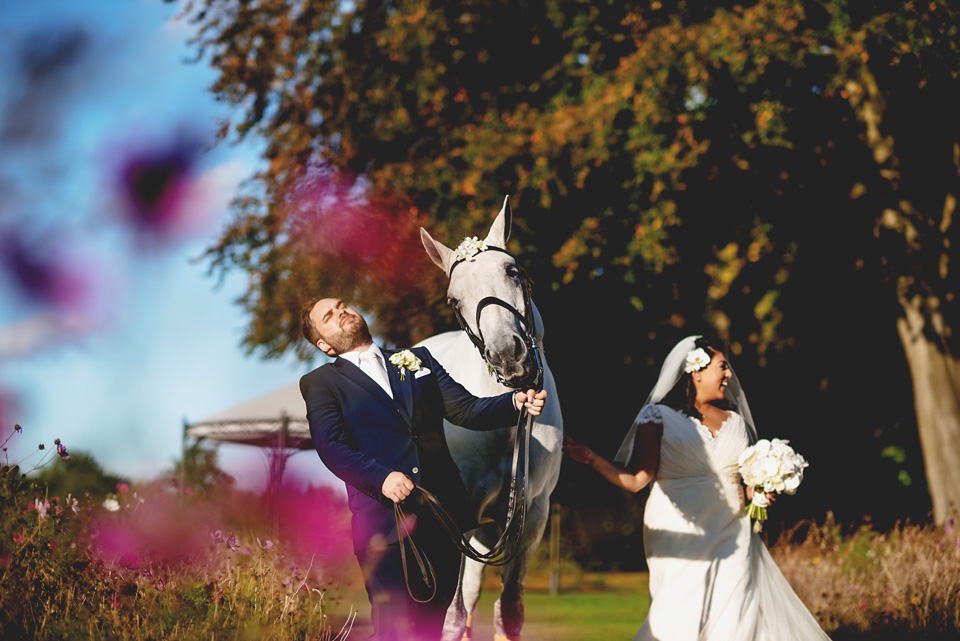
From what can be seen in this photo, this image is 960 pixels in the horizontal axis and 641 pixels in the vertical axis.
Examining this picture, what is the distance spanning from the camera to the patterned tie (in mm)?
4570

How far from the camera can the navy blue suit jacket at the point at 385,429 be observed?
4258 millimetres

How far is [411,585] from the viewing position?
433 centimetres

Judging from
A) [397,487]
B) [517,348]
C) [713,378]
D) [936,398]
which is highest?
[517,348]

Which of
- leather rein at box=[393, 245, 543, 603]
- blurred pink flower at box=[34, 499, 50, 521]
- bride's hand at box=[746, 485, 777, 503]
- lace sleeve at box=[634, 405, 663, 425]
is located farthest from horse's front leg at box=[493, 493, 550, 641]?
blurred pink flower at box=[34, 499, 50, 521]

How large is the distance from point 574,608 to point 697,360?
8162mm

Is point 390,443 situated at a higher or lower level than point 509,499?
higher

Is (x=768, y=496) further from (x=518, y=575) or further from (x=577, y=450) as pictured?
(x=518, y=575)

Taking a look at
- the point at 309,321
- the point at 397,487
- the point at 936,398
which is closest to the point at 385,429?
the point at 397,487

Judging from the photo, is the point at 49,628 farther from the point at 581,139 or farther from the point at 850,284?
the point at 850,284

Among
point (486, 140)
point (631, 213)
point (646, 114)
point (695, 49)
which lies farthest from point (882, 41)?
point (486, 140)

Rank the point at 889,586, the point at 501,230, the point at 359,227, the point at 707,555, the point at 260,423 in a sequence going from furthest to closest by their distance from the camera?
the point at 260,423
the point at 359,227
the point at 889,586
the point at 707,555
the point at 501,230

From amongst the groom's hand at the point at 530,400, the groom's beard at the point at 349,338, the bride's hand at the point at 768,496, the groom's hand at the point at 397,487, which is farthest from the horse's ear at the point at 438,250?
the bride's hand at the point at 768,496

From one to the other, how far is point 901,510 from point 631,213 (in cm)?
979

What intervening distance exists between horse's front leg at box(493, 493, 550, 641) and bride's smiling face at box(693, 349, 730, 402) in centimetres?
173
